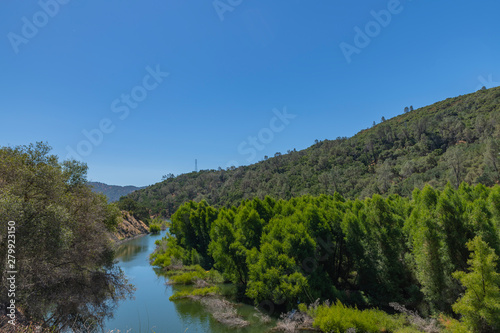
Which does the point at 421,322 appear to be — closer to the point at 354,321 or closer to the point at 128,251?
the point at 354,321

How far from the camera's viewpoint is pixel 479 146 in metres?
75.2

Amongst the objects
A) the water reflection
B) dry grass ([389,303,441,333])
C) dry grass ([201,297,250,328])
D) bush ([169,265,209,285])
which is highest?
the water reflection

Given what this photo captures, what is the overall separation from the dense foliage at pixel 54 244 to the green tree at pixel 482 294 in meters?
18.8

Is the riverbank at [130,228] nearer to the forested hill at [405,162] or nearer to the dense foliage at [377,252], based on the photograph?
the forested hill at [405,162]

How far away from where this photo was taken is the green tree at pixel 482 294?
14086 mm

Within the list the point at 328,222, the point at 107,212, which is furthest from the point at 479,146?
the point at 107,212

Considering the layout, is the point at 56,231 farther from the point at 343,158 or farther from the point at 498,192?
the point at 343,158

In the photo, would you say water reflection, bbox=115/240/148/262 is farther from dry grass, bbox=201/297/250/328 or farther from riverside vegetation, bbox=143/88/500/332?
dry grass, bbox=201/297/250/328

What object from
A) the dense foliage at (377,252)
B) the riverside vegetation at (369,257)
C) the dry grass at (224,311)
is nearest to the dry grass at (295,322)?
the riverside vegetation at (369,257)

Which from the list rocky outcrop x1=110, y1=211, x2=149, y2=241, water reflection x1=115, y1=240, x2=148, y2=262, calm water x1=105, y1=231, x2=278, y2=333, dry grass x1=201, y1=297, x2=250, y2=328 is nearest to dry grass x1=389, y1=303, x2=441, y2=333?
calm water x1=105, y1=231, x2=278, y2=333

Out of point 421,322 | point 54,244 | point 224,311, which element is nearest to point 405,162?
point 421,322

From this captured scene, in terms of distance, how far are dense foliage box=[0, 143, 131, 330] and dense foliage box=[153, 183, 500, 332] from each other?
489 inches

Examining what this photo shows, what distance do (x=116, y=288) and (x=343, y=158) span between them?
11113 cm

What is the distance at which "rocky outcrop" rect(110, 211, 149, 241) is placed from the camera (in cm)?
7644
